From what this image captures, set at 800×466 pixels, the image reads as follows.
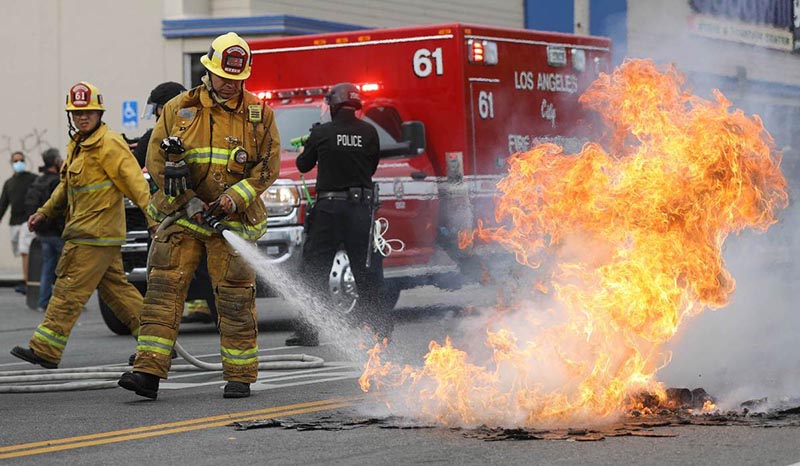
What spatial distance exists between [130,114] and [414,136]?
36.1ft

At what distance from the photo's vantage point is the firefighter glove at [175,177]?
885cm

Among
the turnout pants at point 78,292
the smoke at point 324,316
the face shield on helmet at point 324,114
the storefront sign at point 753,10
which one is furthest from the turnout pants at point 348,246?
the storefront sign at point 753,10

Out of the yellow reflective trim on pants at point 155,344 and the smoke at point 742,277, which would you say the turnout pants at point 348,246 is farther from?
the yellow reflective trim on pants at point 155,344

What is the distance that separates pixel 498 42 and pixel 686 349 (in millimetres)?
6606

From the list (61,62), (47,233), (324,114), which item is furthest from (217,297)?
(61,62)

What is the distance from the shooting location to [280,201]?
13570mm

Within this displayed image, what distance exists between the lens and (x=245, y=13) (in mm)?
25219

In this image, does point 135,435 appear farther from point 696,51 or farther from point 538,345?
point 696,51

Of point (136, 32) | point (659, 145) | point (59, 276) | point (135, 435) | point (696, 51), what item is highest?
point (136, 32)

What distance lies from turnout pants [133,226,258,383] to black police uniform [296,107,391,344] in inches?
119

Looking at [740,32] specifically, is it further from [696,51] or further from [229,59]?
[229,59]

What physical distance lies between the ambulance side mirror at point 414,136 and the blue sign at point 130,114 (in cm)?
1074

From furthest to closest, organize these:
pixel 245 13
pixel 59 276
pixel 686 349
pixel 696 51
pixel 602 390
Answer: pixel 245 13, pixel 696 51, pixel 59 276, pixel 686 349, pixel 602 390

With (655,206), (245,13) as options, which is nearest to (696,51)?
(655,206)
